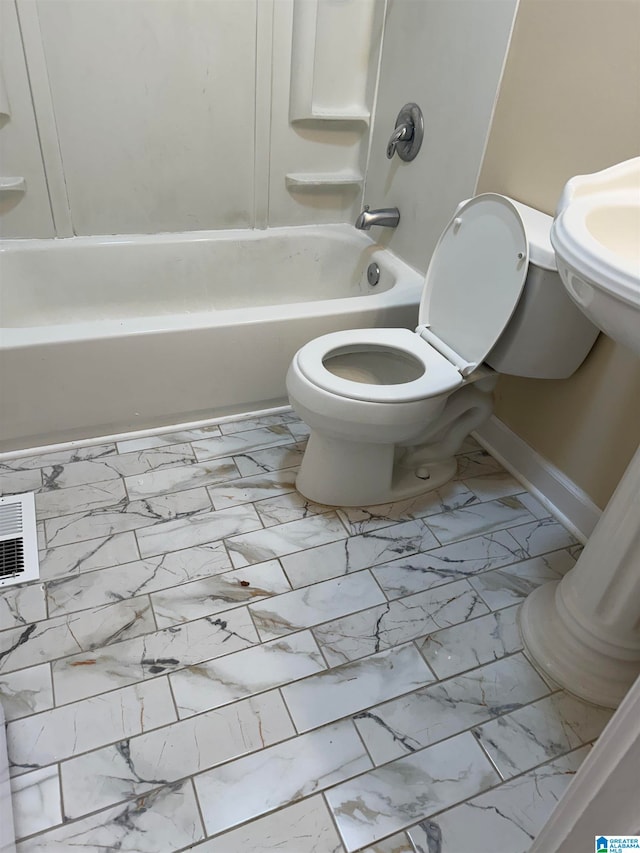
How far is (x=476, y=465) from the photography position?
1.91m

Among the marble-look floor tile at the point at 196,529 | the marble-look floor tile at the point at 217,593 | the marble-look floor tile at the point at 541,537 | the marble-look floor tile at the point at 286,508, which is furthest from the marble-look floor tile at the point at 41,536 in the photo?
the marble-look floor tile at the point at 541,537

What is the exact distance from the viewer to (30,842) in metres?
1.01

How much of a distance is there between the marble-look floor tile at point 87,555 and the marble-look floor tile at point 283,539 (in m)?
0.25

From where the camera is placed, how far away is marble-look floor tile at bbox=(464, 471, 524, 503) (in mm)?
1787

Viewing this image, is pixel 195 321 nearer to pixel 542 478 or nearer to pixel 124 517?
pixel 124 517

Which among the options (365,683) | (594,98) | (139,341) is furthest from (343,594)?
(594,98)

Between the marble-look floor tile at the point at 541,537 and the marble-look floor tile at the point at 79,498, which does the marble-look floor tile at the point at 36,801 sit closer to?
the marble-look floor tile at the point at 79,498

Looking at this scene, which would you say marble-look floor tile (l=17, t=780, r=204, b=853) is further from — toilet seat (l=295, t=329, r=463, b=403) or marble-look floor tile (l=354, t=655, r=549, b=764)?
toilet seat (l=295, t=329, r=463, b=403)

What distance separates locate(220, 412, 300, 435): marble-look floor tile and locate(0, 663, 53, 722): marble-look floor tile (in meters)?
0.90

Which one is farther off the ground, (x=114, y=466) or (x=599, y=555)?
(x=599, y=555)

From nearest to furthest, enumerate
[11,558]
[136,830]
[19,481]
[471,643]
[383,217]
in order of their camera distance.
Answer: [136,830]
[471,643]
[11,558]
[19,481]
[383,217]

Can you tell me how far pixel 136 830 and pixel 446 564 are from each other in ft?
2.93

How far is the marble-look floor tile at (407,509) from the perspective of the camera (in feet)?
5.44

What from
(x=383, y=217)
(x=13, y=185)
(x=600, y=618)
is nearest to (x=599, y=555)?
(x=600, y=618)
